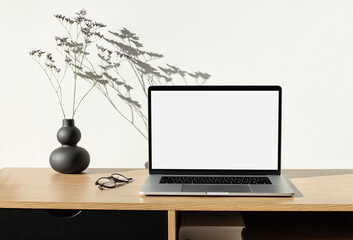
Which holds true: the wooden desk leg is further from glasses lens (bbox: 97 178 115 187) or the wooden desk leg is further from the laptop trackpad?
glasses lens (bbox: 97 178 115 187)

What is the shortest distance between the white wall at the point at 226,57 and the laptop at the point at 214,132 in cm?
24

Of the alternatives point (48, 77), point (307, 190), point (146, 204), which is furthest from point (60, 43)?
point (307, 190)

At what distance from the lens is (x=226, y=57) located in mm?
1346

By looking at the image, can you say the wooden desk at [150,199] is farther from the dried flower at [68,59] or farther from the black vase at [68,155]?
the dried flower at [68,59]

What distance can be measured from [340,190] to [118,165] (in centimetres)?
82

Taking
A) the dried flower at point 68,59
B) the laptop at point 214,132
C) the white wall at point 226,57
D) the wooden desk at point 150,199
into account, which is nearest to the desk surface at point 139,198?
the wooden desk at point 150,199

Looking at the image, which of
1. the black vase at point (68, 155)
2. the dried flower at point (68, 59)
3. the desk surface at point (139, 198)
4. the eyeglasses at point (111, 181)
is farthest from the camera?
the dried flower at point (68, 59)

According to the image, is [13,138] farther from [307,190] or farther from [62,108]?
[307,190]

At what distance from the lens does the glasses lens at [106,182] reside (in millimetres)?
1043

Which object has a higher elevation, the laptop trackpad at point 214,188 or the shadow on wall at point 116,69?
the shadow on wall at point 116,69

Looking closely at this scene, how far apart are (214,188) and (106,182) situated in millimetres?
331

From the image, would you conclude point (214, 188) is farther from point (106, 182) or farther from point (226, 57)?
point (226, 57)

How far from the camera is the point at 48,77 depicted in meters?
1.39

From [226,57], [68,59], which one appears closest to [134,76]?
[68,59]
